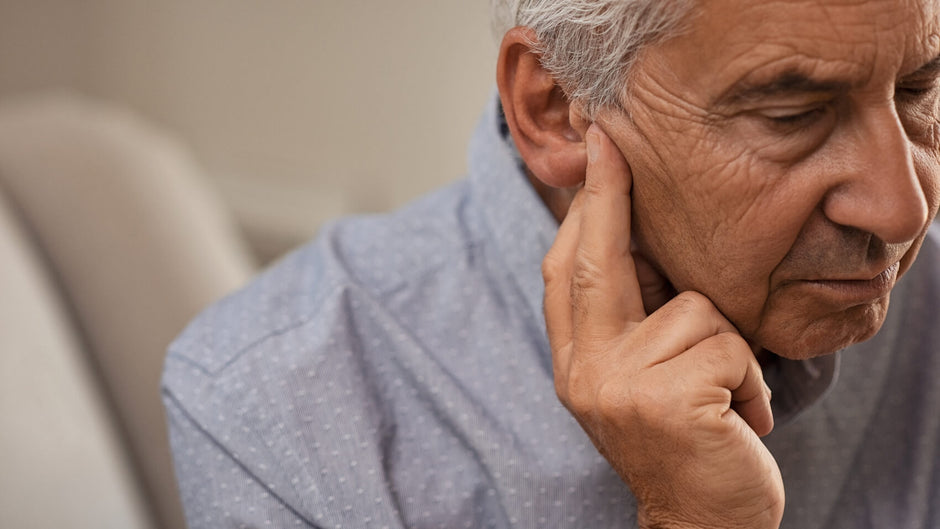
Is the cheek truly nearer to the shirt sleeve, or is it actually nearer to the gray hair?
the gray hair

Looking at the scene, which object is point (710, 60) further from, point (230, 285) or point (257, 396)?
point (230, 285)

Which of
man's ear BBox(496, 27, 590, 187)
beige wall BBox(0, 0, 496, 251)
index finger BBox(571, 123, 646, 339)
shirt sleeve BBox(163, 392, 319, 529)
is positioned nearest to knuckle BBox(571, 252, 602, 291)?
index finger BBox(571, 123, 646, 339)

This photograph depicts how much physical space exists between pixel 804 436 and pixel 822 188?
1.50ft

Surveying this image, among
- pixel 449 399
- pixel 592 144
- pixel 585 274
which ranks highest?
pixel 592 144

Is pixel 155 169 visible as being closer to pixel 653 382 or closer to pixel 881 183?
pixel 653 382

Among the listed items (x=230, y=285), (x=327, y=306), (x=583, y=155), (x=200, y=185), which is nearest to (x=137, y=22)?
(x=200, y=185)

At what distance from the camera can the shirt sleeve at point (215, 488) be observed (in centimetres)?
107

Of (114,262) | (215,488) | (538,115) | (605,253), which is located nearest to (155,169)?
(114,262)

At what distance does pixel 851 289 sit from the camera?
0.91 m

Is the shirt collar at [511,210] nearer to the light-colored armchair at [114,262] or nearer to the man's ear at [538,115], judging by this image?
the man's ear at [538,115]

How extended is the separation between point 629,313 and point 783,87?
269mm

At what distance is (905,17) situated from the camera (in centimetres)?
82

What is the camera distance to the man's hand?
2.95ft

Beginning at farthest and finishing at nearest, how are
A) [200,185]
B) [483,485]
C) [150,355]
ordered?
1. [200,185]
2. [150,355]
3. [483,485]
